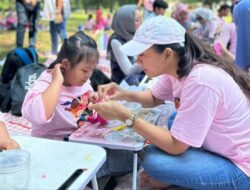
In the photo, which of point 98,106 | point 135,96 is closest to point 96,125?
point 98,106

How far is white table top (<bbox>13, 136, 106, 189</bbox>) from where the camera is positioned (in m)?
0.98

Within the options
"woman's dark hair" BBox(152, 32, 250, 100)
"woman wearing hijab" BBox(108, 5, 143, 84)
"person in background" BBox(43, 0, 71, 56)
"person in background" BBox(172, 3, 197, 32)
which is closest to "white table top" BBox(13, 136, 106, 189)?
"woman's dark hair" BBox(152, 32, 250, 100)

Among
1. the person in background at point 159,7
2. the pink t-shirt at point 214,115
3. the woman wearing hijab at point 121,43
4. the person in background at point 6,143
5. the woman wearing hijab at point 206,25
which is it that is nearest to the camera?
the person in background at point 6,143

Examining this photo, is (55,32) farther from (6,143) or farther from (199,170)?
(6,143)

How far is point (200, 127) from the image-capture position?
1396 millimetres

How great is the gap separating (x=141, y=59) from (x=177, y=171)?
20.2 inches

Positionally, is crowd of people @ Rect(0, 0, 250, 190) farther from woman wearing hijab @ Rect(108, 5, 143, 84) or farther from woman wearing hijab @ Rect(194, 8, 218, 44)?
woman wearing hijab @ Rect(194, 8, 218, 44)

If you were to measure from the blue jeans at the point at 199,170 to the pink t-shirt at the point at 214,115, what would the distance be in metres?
0.04

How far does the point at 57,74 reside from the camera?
1693 mm

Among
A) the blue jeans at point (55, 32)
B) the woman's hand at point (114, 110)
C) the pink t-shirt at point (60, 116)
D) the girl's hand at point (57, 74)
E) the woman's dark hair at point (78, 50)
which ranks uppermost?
the woman's dark hair at point (78, 50)

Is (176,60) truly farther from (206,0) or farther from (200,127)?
(206,0)

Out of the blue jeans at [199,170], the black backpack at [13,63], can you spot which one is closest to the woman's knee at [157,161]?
the blue jeans at [199,170]

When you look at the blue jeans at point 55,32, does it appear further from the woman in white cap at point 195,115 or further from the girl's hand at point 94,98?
the woman in white cap at point 195,115

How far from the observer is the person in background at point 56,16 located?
18.7 ft
